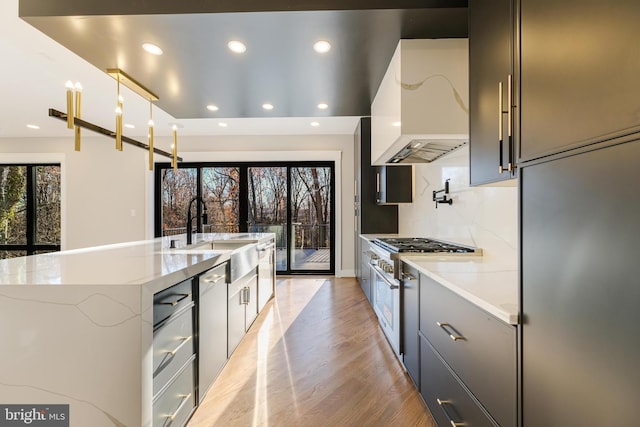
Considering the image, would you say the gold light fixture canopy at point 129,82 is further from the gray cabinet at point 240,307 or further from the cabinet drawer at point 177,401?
the cabinet drawer at point 177,401

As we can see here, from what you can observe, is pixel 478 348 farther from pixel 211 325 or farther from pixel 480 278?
pixel 211 325

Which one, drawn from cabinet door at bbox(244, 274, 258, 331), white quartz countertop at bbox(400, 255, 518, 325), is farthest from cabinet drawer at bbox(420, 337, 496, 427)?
cabinet door at bbox(244, 274, 258, 331)

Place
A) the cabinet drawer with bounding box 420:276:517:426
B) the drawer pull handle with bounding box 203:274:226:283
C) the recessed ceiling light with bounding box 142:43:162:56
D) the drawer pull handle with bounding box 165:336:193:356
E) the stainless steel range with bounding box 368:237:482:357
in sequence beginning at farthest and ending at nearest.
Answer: the stainless steel range with bounding box 368:237:482:357 < the recessed ceiling light with bounding box 142:43:162:56 < the drawer pull handle with bounding box 203:274:226:283 < the drawer pull handle with bounding box 165:336:193:356 < the cabinet drawer with bounding box 420:276:517:426

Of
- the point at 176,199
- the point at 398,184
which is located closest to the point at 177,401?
the point at 398,184

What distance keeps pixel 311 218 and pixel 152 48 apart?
4000 millimetres

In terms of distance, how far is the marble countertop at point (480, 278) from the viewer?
3.44ft

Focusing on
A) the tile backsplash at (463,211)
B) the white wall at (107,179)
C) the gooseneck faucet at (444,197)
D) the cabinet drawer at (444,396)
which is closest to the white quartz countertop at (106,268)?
the cabinet drawer at (444,396)

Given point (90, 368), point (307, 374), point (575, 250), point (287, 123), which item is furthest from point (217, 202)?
point (575, 250)

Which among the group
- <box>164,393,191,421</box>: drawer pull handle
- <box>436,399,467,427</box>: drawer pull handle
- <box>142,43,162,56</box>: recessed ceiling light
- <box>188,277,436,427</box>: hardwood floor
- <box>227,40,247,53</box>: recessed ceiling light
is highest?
<box>142,43,162,56</box>: recessed ceiling light

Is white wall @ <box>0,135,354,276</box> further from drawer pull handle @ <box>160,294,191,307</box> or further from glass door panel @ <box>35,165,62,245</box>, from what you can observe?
drawer pull handle @ <box>160,294,191,307</box>

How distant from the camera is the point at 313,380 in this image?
2.13m

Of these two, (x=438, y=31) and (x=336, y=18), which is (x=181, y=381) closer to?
(x=336, y=18)

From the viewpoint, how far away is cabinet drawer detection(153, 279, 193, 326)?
133 cm

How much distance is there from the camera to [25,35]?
2471 millimetres
